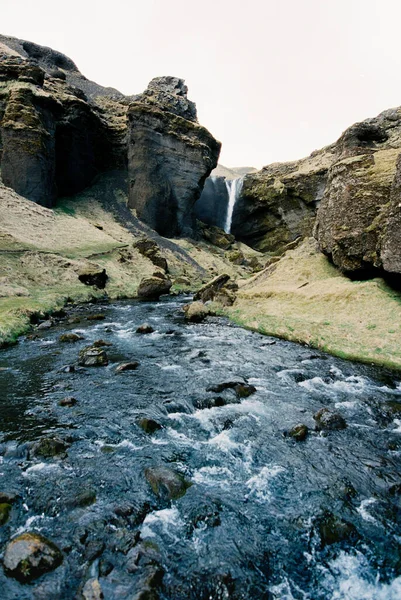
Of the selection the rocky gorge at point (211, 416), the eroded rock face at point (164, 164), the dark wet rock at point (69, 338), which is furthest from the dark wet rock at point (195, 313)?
the eroded rock face at point (164, 164)

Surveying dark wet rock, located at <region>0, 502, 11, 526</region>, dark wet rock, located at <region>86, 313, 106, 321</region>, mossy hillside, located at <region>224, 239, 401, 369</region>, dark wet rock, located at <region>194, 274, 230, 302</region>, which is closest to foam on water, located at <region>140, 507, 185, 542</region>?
dark wet rock, located at <region>0, 502, 11, 526</region>

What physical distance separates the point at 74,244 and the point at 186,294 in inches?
716

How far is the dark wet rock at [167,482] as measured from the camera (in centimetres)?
821

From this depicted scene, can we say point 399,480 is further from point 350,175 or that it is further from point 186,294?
point 186,294

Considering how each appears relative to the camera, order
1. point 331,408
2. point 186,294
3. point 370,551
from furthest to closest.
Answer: point 186,294
point 331,408
point 370,551

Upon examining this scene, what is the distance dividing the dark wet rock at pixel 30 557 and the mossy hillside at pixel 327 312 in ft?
52.9

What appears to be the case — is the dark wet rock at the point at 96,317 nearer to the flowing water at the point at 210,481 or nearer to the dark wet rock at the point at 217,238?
the flowing water at the point at 210,481

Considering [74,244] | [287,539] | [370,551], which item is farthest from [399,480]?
[74,244]

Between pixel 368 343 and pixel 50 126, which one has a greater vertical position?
pixel 50 126

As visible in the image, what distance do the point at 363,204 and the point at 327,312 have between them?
9636 millimetres

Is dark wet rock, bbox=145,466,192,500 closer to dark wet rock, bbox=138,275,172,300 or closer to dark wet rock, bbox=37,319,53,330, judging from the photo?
dark wet rock, bbox=37,319,53,330

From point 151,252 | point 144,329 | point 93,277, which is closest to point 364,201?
point 144,329

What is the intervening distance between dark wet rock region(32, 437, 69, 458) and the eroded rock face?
62.7 meters

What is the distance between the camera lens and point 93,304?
1405 inches
